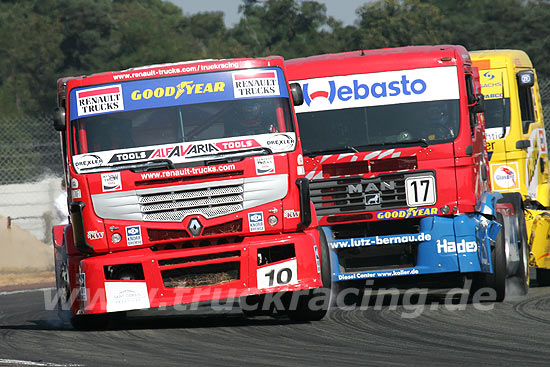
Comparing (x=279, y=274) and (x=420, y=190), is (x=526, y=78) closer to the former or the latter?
(x=420, y=190)

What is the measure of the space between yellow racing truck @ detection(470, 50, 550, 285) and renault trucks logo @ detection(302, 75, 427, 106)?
270 cm

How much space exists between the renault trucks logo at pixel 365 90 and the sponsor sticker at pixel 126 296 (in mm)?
3327

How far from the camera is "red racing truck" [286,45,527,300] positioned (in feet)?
38.2

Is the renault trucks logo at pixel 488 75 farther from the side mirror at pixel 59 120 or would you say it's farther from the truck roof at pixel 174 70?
the side mirror at pixel 59 120

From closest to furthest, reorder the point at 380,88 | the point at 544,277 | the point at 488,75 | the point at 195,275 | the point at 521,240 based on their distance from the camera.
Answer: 1. the point at 195,275
2. the point at 380,88
3. the point at 521,240
4. the point at 544,277
5. the point at 488,75

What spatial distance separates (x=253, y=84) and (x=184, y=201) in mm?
1365

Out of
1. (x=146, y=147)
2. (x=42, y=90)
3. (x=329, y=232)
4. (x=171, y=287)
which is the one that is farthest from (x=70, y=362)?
(x=42, y=90)

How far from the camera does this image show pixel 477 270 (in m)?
11.5

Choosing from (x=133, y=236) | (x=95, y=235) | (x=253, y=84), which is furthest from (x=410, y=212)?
(x=95, y=235)

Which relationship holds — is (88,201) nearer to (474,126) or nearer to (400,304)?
(400,304)

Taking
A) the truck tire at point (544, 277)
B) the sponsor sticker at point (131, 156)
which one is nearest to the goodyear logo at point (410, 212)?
the sponsor sticker at point (131, 156)

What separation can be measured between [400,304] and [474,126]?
7.22ft

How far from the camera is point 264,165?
10.0 meters

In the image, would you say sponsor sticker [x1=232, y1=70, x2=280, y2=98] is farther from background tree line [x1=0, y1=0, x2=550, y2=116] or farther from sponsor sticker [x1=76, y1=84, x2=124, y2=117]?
background tree line [x1=0, y1=0, x2=550, y2=116]
